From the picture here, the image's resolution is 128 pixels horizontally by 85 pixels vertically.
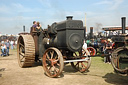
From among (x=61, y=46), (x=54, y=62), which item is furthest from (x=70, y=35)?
(x=54, y=62)

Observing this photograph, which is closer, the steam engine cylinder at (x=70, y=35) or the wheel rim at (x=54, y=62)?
the wheel rim at (x=54, y=62)

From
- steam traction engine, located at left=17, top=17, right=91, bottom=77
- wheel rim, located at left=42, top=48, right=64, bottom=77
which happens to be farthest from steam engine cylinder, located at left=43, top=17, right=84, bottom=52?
wheel rim, located at left=42, top=48, right=64, bottom=77

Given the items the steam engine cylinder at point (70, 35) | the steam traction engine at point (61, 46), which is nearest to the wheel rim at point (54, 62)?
the steam traction engine at point (61, 46)

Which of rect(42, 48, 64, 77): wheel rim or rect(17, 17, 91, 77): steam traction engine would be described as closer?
rect(42, 48, 64, 77): wheel rim

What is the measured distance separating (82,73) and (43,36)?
8.35 feet

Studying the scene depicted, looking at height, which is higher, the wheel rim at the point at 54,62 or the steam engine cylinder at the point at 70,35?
the steam engine cylinder at the point at 70,35

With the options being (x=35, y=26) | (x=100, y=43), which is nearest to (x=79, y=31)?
(x=35, y=26)

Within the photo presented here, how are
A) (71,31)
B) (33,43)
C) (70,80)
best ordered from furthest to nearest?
1. (33,43)
2. (71,31)
3. (70,80)

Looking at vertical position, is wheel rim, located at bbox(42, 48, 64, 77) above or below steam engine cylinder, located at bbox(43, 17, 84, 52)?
below

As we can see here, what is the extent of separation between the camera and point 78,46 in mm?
5539

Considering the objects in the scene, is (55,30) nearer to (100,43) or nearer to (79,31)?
(79,31)

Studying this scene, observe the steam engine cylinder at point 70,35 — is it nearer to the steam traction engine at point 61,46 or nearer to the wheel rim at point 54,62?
the steam traction engine at point 61,46

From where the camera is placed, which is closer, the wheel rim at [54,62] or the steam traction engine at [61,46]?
the wheel rim at [54,62]

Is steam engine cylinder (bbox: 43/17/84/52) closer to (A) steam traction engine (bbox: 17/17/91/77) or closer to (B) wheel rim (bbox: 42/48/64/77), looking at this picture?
(A) steam traction engine (bbox: 17/17/91/77)
